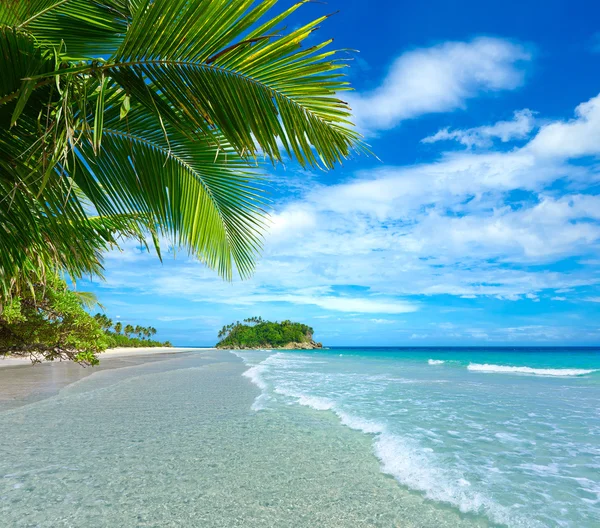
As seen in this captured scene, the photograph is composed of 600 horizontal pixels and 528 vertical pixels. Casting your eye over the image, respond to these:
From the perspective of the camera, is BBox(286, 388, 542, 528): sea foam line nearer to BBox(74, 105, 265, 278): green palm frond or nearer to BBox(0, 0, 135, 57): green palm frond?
BBox(74, 105, 265, 278): green palm frond

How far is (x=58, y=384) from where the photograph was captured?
38.9ft

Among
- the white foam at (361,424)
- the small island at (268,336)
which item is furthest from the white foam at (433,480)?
the small island at (268,336)

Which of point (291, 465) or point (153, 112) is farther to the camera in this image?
point (291, 465)

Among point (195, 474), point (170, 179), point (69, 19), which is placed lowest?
point (195, 474)

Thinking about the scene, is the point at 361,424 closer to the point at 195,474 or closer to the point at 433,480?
the point at 433,480

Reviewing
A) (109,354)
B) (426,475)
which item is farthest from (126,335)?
(426,475)

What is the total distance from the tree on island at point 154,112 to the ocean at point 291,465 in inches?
78.8

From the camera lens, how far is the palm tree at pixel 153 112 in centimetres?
191

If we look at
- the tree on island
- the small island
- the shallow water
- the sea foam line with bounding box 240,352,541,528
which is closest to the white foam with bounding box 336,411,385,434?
the sea foam line with bounding box 240,352,541,528

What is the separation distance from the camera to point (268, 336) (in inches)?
4257

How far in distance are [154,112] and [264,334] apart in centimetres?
10890

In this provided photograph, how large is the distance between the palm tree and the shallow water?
1973mm

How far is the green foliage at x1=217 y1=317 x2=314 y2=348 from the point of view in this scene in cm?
10750

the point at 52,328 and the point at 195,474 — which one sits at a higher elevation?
the point at 52,328
